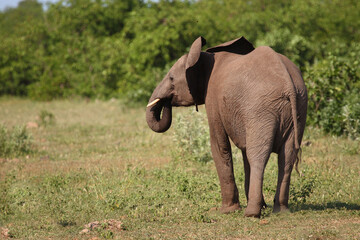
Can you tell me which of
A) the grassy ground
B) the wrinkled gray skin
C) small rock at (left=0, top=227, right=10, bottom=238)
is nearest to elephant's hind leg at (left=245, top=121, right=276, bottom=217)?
the wrinkled gray skin

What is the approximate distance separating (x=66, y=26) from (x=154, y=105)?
19.5 m

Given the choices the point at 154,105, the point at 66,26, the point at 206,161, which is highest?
the point at 66,26

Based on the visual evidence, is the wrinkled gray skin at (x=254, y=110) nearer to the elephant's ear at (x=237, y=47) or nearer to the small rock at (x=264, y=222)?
the small rock at (x=264, y=222)

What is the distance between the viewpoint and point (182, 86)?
21.7ft

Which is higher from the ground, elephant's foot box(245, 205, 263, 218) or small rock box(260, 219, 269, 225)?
elephant's foot box(245, 205, 263, 218)

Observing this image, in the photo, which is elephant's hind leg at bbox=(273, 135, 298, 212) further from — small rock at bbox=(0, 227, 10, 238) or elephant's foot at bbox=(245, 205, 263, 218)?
small rock at bbox=(0, 227, 10, 238)

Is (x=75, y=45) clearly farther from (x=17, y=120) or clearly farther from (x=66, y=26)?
(x=17, y=120)

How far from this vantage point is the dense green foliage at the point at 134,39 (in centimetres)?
2003

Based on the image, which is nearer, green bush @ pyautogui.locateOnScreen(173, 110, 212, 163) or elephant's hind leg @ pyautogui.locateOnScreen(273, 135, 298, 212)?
elephant's hind leg @ pyautogui.locateOnScreen(273, 135, 298, 212)

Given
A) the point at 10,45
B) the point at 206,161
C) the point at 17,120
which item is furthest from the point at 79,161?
the point at 10,45

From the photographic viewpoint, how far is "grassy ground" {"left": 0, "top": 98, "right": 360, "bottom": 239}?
570 centimetres

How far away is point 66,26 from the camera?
2533cm

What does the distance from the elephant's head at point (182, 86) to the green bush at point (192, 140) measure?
3375 millimetres

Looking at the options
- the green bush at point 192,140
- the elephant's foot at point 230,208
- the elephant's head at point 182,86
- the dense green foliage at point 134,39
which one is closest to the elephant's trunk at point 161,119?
the elephant's head at point 182,86
